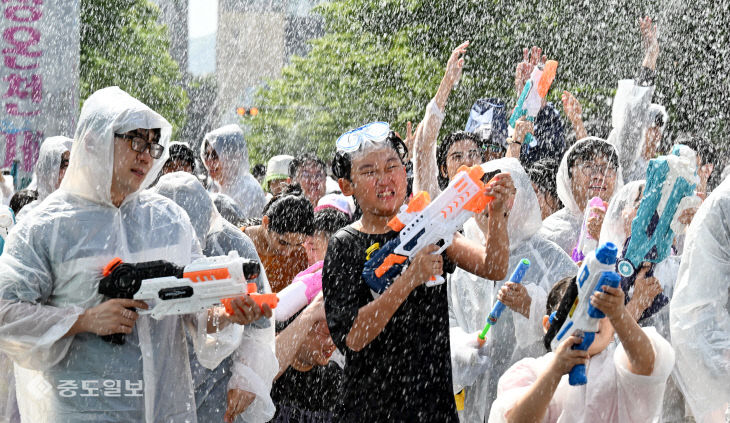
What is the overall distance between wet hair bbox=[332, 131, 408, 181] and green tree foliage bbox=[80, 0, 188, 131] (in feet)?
80.4

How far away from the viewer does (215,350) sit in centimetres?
429

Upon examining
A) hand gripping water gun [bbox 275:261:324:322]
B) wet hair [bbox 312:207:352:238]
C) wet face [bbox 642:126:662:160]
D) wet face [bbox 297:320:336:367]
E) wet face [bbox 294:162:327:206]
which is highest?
wet face [bbox 642:126:662:160]

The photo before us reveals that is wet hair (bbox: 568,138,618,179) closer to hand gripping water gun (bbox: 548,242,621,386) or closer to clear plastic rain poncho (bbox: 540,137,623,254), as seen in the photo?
clear plastic rain poncho (bbox: 540,137,623,254)

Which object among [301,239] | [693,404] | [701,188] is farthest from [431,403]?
[701,188]

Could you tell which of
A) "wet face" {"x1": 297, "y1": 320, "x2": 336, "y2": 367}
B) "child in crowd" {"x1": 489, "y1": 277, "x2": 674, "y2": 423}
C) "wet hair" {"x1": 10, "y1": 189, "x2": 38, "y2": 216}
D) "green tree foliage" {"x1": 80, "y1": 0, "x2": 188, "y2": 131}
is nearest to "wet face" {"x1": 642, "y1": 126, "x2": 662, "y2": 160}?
"wet face" {"x1": 297, "y1": 320, "x2": 336, "y2": 367}

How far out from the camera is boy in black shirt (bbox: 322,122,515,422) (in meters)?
3.66

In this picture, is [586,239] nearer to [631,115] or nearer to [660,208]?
[660,208]

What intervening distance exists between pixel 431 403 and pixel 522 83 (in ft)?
15.1

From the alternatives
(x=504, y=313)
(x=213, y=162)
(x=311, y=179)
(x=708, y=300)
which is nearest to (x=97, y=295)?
(x=504, y=313)

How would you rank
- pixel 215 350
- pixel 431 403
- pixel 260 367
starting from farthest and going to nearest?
pixel 260 367 → pixel 215 350 → pixel 431 403

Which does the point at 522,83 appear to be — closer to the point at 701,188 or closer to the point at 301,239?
the point at 701,188

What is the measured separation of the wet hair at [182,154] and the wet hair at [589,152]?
8.71 ft

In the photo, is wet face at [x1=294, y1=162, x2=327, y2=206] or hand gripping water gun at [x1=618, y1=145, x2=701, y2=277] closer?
hand gripping water gun at [x1=618, y1=145, x2=701, y2=277]

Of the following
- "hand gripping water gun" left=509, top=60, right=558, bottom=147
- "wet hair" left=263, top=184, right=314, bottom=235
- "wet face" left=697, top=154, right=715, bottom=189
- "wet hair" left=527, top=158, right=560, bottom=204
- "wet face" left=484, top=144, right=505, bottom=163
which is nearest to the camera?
"wet hair" left=263, top=184, right=314, bottom=235
